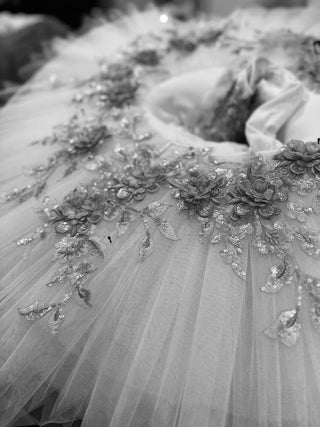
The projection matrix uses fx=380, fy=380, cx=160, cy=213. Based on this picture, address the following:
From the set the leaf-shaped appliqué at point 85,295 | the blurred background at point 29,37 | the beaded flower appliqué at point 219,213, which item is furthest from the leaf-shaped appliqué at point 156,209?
the blurred background at point 29,37

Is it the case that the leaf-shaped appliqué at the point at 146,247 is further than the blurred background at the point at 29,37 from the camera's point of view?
No

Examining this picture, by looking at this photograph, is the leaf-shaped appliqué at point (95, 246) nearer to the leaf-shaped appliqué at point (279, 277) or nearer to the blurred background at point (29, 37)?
the leaf-shaped appliqué at point (279, 277)

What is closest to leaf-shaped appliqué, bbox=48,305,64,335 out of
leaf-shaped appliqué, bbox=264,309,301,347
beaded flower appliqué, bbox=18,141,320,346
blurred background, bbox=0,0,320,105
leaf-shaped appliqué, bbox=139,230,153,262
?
beaded flower appliqué, bbox=18,141,320,346

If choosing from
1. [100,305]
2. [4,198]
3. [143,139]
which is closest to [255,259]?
[100,305]

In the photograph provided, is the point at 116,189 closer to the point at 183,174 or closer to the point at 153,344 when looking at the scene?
the point at 183,174

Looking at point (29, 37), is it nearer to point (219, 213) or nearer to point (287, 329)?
point (219, 213)

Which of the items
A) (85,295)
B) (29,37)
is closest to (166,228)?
(85,295)

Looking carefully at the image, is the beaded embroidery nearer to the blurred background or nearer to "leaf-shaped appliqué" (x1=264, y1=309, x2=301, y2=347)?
"leaf-shaped appliqué" (x1=264, y1=309, x2=301, y2=347)
